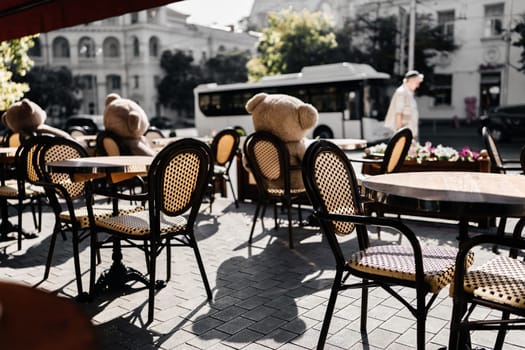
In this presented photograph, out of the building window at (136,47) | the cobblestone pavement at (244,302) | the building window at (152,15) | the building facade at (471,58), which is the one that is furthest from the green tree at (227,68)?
the cobblestone pavement at (244,302)

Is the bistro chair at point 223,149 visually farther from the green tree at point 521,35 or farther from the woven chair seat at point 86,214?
the green tree at point 521,35

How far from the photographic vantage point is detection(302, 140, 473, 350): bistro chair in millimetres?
2373

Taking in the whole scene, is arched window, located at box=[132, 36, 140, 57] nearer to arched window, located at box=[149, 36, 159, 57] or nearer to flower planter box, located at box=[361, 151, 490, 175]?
arched window, located at box=[149, 36, 159, 57]

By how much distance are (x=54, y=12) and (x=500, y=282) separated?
12.7 ft

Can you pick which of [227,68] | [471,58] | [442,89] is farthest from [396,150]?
[227,68]

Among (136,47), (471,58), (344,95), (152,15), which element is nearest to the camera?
(344,95)

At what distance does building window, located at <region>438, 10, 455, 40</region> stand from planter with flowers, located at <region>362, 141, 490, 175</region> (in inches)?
946

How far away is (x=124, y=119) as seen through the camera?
603 centimetres

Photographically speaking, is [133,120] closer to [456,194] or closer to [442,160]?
[442,160]

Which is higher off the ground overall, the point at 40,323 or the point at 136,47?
the point at 136,47

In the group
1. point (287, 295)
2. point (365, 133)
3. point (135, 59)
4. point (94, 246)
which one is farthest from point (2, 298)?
point (135, 59)

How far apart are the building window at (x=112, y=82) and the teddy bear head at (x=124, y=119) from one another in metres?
47.3

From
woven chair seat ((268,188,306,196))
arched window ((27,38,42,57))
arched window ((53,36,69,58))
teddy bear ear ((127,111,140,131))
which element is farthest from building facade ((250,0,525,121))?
arched window ((27,38,42,57))

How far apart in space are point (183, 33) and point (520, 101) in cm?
3622
